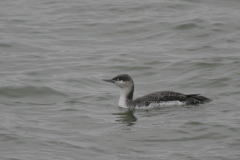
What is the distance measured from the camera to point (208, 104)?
453 inches

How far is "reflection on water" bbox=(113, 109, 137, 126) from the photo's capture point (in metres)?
10.7

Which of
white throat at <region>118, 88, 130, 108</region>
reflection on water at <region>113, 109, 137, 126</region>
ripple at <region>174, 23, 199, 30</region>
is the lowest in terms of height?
reflection on water at <region>113, 109, 137, 126</region>

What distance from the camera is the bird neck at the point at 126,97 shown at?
11.8 m

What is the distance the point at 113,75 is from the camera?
14289 millimetres

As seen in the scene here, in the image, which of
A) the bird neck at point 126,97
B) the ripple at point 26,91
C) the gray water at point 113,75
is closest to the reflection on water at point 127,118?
the gray water at point 113,75

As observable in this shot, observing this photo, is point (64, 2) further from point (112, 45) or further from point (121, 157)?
point (121, 157)

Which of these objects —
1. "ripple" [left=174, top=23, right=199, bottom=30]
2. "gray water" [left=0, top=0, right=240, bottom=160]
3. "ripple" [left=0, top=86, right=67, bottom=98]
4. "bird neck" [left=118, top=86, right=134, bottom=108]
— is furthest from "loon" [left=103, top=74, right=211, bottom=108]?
"ripple" [left=174, top=23, right=199, bottom=30]

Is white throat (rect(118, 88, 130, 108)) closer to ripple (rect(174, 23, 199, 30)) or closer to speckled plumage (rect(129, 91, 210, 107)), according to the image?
speckled plumage (rect(129, 91, 210, 107))

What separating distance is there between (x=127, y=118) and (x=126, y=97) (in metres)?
0.90

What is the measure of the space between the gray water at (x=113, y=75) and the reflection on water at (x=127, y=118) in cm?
2

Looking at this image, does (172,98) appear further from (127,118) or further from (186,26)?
(186,26)

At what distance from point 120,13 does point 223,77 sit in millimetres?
7816

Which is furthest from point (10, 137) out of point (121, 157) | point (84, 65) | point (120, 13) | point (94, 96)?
point (120, 13)

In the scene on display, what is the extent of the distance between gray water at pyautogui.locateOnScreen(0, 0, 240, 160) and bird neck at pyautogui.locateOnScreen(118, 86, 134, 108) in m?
0.16
